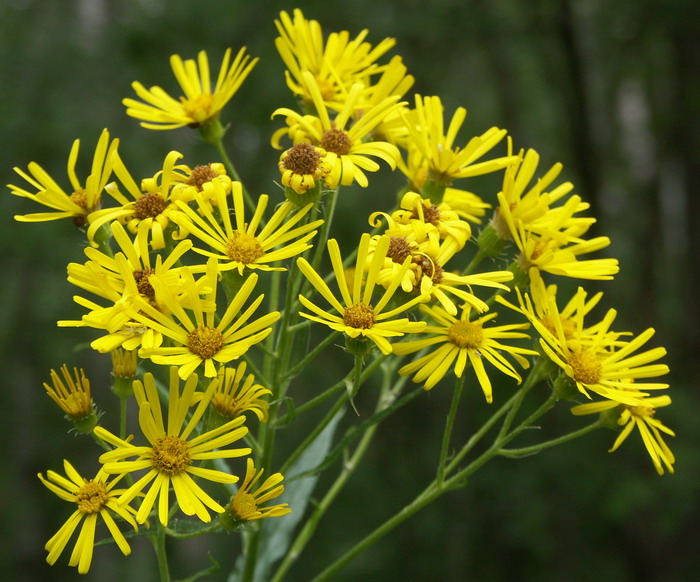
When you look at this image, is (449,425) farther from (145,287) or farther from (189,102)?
(189,102)

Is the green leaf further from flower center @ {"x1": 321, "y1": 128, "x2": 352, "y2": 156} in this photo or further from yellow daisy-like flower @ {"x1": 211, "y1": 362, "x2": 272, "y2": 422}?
flower center @ {"x1": 321, "y1": 128, "x2": 352, "y2": 156}

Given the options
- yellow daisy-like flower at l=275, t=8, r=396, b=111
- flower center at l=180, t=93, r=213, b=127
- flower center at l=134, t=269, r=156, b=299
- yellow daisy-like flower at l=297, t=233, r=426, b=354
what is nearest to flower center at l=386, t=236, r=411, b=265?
yellow daisy-like flower at l=297, t=233, r=426, b=354

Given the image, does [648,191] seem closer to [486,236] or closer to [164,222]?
[486,236]

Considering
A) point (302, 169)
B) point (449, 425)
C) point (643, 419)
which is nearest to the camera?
point (302, 169)

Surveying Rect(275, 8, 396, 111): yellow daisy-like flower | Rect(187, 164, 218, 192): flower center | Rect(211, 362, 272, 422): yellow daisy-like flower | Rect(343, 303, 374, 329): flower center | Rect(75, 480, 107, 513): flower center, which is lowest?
Rect(75, 480, 107, 513): flower center

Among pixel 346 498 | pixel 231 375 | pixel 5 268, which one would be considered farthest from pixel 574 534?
pixel 5 268

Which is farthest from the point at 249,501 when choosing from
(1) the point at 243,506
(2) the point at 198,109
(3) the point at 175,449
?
(2) the point at 198,109

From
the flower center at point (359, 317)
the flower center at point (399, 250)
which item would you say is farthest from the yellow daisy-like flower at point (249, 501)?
the flower center at point (399, 250)
